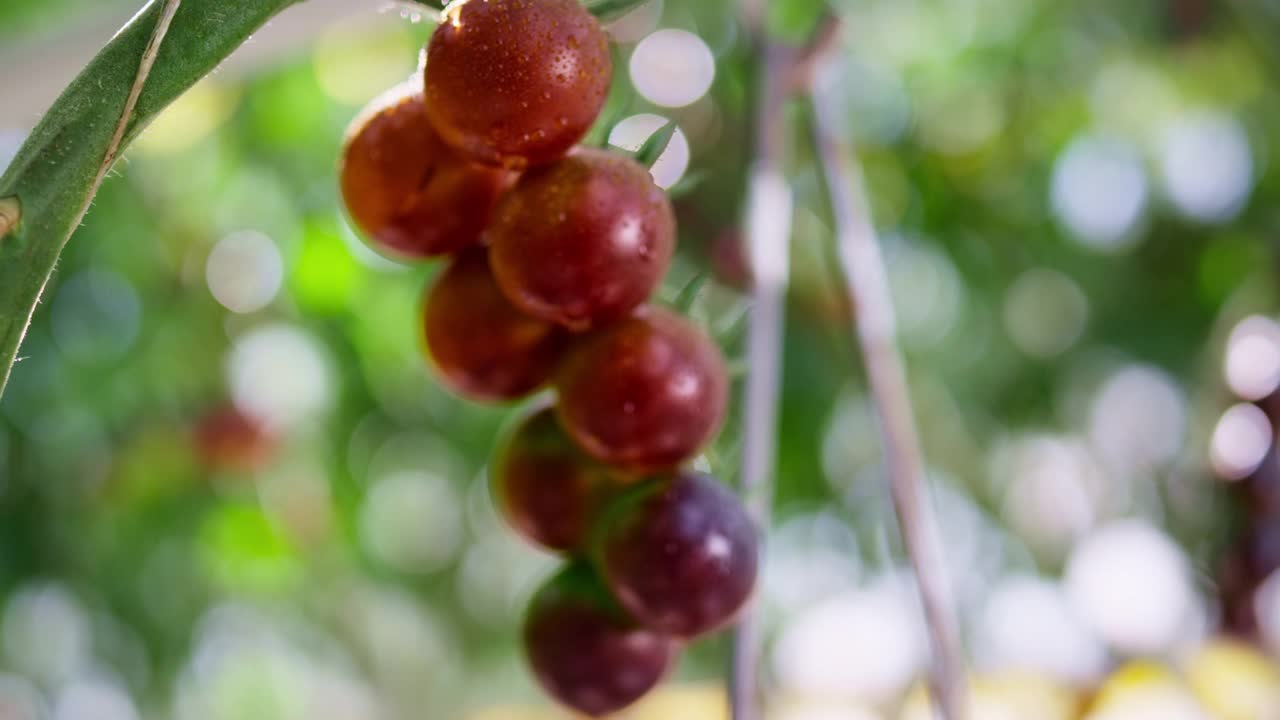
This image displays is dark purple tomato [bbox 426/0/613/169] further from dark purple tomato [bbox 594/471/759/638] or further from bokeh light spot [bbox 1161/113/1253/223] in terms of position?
bokeh light spot [bbox 1161/113/1253/223]

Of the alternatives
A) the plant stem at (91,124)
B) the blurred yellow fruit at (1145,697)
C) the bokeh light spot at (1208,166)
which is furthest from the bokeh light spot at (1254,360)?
the plant stem at (91,124)

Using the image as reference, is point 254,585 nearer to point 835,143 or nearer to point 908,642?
point 908,642

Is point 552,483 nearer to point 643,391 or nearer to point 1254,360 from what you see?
point 643,391

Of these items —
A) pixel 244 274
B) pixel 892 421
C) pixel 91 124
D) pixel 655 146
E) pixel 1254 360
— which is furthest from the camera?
pixel 244 274

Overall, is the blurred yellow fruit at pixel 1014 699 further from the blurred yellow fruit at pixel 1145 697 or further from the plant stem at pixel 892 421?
the plant stem at pixel 892 421

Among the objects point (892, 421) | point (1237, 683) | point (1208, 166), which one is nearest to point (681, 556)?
point (892, 421)

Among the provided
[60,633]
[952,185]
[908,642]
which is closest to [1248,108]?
[952,185]

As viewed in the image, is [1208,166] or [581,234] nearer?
[581,234]
